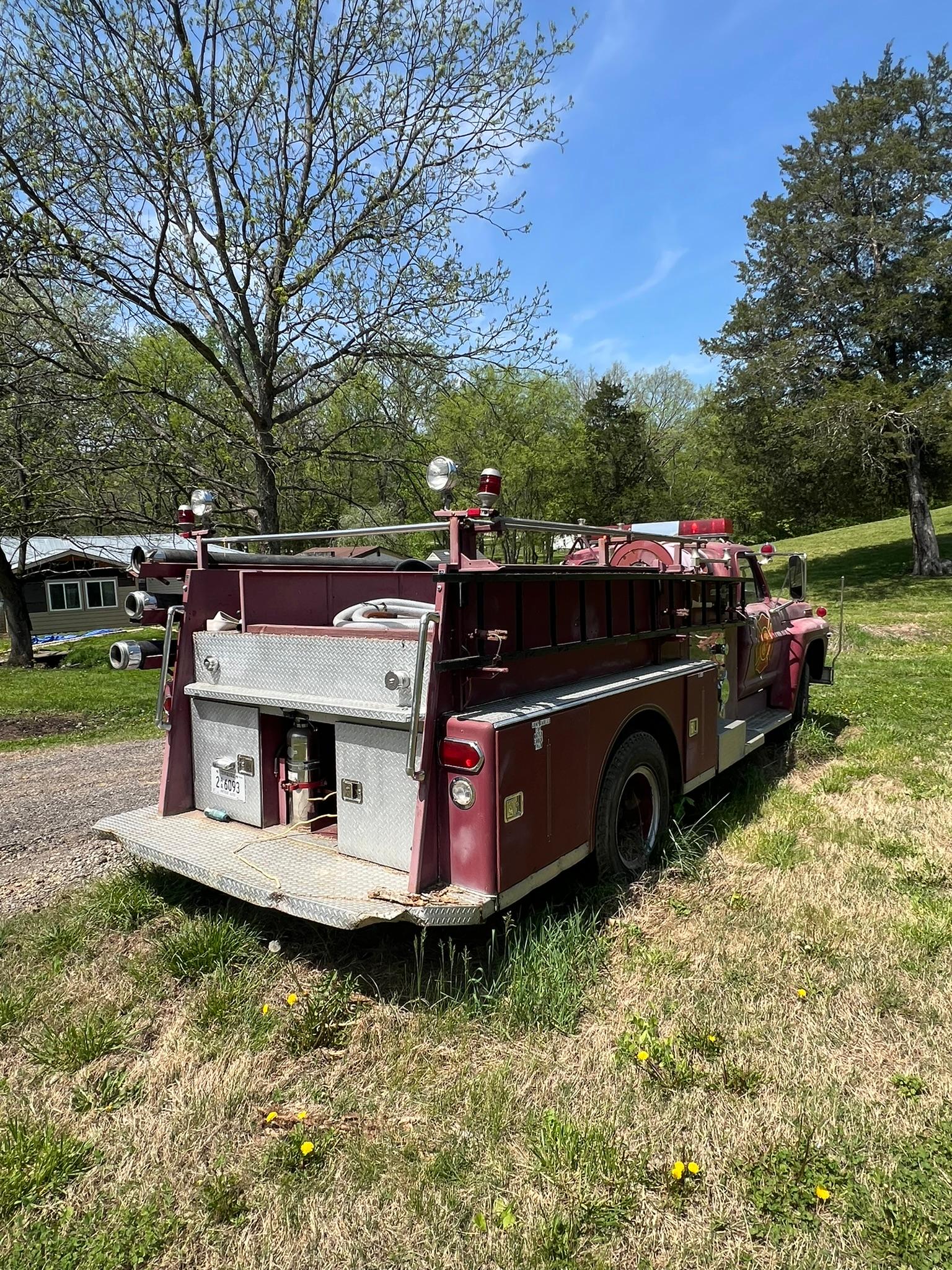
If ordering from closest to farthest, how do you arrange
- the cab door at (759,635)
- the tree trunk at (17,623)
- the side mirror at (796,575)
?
the cab door at (759,635) → the side mirror at (796,575) → the tree trunk at (17,623)

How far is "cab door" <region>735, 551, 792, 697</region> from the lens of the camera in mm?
6461

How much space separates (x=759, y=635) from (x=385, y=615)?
3.68m

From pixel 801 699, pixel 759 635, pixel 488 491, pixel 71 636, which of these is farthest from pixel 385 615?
pixel 71 636

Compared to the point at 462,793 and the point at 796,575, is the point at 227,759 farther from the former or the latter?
the point at 796,575

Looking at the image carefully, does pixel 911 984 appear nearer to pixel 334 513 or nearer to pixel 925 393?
pixel 334 513

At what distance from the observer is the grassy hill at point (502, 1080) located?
2.29 metres

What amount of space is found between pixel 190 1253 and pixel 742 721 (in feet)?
16.5

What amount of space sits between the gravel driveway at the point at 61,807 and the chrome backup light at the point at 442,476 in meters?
3.28

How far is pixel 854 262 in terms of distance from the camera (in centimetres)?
2373

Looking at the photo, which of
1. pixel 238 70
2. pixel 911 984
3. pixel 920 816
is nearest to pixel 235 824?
pixel 911 984

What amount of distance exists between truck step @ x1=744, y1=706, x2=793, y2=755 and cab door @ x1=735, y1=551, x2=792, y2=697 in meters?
0.25

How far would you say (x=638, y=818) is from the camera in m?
4.73

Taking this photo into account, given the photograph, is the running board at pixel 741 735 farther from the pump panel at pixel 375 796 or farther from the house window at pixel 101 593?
the house window at pixel 101 593

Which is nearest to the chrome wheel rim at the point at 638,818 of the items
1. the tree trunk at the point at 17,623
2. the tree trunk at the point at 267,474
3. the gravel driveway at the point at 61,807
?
the gravel driveway at the point at 61,807
